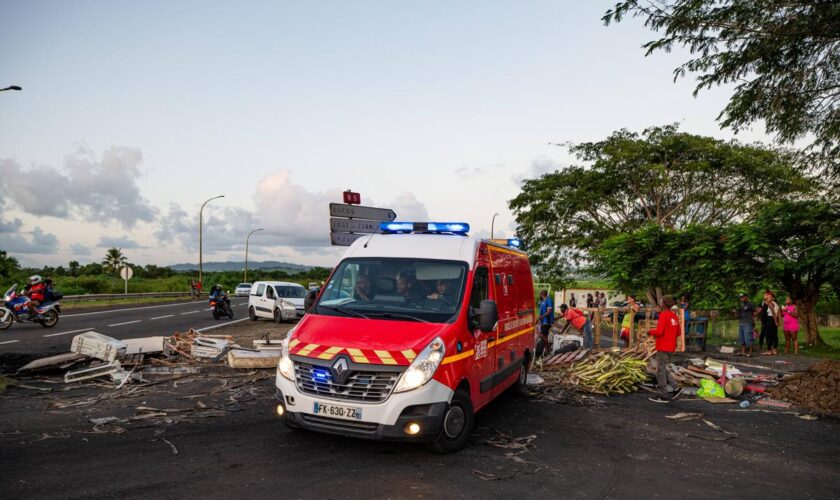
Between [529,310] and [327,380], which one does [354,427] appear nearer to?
[327,380]

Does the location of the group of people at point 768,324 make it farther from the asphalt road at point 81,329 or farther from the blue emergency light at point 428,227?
the asphalt road at point 81,329

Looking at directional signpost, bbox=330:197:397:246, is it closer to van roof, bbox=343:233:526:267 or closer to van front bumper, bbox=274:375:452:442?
van roof, bbox=343:233:526:267

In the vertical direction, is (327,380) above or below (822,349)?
above

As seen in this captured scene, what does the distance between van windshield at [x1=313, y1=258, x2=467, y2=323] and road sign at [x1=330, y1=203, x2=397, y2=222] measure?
6.49 meters

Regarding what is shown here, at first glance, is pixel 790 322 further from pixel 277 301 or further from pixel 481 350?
pixel 277 301

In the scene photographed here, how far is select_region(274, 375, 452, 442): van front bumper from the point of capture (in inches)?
205

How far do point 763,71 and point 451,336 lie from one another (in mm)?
9046

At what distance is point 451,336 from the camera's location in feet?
18.4

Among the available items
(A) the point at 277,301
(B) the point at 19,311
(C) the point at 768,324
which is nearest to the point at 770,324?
(C) the point at 768,324

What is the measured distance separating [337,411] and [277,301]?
18.0 m

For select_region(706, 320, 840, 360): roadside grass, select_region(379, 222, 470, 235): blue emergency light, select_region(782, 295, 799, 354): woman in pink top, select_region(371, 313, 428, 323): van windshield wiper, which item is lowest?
select_region(706, 320, 840, 360): roadside grass

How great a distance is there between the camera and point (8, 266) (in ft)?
149

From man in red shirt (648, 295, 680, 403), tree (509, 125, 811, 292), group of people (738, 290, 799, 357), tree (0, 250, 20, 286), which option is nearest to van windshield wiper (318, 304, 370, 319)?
man in red shirt (648, 295, 680, 403)

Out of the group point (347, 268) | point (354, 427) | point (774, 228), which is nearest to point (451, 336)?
point (354, 427)
